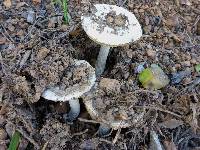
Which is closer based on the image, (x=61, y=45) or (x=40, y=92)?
(x=40, y=92)

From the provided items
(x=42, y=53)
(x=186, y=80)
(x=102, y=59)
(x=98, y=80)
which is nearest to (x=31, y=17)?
(x=42, y=53)

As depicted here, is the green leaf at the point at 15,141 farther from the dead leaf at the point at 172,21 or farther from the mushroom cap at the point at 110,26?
the dead leaf at the point at 172,21

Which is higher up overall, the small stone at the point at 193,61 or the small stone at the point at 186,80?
the small stone at the point at 193,61

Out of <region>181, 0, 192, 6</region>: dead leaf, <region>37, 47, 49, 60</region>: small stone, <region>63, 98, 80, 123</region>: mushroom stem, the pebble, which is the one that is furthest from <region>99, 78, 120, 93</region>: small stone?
<region>181, 0, 192, 6</region>: dead leaf

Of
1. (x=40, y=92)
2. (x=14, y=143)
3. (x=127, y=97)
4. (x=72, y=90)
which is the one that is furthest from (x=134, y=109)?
(x=14, y=143)

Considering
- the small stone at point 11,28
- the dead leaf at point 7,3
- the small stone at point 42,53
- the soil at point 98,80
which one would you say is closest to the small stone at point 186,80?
the soil at point 98,80

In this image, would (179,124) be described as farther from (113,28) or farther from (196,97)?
(113,28)

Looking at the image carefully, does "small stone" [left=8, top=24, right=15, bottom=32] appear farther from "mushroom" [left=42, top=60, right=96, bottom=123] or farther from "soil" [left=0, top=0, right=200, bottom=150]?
"mushroom" [left=42, top=60, right=96, bottom=123]
